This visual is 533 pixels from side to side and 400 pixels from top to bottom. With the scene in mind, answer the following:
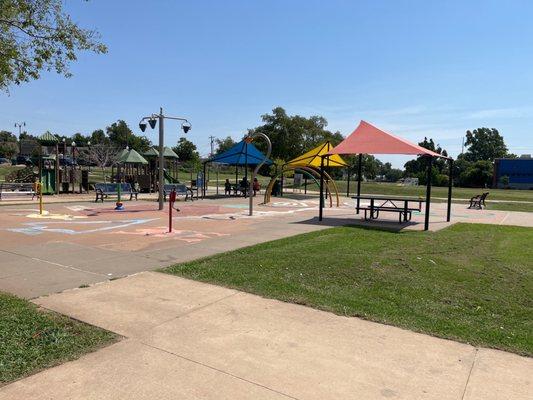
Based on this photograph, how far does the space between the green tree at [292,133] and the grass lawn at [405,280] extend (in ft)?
180

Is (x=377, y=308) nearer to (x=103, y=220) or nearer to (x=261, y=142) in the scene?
(x=103, y=220)

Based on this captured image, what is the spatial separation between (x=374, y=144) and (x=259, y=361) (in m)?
12.4

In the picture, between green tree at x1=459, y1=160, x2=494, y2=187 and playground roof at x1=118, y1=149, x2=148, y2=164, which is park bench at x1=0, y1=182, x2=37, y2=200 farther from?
green tree at x1=459, y1=160, x2=494, y2=187

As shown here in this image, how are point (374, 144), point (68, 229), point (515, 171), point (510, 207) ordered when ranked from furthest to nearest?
point (515, 171), point (510, 207), point (374, 144), point (68, 229)

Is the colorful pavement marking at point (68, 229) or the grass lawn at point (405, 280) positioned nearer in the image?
the grass lawn at point (405, 280)

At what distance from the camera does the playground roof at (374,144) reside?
1441 cm

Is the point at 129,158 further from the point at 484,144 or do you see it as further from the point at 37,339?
the point at 484,144

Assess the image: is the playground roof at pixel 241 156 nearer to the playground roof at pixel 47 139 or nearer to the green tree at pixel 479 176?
the playground roof at pixel 47 139

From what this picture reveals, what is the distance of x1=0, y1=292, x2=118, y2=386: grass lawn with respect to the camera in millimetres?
3764

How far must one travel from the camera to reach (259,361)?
397 cm

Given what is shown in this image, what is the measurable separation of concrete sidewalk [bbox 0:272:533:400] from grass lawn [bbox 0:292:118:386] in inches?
5.9

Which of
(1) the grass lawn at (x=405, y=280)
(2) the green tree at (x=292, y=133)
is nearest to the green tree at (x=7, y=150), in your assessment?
(2) the green tree at (x=292, y=133)

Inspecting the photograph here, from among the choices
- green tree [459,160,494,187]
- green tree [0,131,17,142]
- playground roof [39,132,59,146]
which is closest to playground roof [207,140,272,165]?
playground roof [39,132,59,146]

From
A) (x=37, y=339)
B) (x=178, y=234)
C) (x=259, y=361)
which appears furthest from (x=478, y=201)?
(x=37, y=339)
